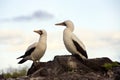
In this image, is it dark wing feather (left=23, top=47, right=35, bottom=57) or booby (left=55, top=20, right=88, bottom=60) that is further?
dark wing feather (left=23, top=47, right=35, bottom=57)

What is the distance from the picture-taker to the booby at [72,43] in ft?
49.0

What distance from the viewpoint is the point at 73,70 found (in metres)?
14.0

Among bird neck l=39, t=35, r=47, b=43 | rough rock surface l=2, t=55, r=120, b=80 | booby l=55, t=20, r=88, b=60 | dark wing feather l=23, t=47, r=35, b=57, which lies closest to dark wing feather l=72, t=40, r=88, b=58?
booby l=55, t=20, r=88, b=60

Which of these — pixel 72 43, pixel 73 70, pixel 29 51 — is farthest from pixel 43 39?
pixel 73 70

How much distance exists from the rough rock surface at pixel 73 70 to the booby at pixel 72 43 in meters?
0.50

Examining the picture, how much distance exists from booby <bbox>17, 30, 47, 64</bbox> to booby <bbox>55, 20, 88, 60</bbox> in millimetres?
1271

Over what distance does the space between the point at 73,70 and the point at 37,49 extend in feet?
8.74

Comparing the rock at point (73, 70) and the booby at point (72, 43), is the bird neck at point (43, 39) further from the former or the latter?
the rock at point (73, 70)

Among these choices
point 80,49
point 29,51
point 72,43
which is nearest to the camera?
point 72,43

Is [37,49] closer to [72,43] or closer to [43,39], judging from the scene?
[43,39]

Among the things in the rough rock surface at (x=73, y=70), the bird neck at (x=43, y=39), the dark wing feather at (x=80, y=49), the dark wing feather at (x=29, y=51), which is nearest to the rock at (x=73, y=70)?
the rough rock surface at (x=73, y=70)

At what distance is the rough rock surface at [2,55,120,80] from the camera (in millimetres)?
13430

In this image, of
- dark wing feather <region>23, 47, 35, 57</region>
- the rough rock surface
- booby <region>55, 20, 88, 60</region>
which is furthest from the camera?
dark wing feather <region>23, 47, 35, 57</region>

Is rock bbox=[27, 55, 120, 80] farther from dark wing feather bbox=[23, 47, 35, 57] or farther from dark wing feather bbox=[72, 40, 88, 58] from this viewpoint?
dark wing feather bbox=[23, 47, 35, 57]
